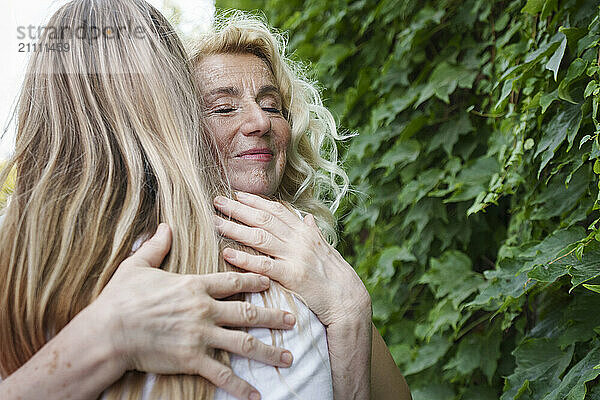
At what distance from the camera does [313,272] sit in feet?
4.05

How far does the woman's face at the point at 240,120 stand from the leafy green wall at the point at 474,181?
63 centimetres

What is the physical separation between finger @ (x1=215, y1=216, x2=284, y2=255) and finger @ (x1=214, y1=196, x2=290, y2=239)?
0.07 feet

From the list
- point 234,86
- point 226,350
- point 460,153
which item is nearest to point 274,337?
point 226,350

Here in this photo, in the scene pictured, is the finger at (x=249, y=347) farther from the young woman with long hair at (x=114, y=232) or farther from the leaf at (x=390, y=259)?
the leaf at (x=390, y=259)

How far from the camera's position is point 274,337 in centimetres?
110

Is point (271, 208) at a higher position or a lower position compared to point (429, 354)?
higher

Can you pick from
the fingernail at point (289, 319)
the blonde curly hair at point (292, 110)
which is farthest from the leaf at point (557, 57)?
the fingernail at point (289, 319)

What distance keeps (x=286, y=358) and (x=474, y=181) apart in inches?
43.3

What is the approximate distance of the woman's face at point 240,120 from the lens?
1460 mm

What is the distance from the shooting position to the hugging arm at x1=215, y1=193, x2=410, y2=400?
1202 mm

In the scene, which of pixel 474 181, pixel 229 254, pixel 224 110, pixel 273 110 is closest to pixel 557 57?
pixel 474 181

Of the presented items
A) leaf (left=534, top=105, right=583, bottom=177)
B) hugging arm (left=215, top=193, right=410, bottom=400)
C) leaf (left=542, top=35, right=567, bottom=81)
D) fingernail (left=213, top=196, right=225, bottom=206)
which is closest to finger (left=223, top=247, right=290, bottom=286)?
hugging arm (left=215, top=193, right=410, bottom=400)

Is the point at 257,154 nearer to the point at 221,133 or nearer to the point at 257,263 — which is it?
the point at 221,133

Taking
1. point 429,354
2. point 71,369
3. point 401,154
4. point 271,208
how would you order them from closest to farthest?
point 71,369
point 271,208
point 429,354
point 401,154
